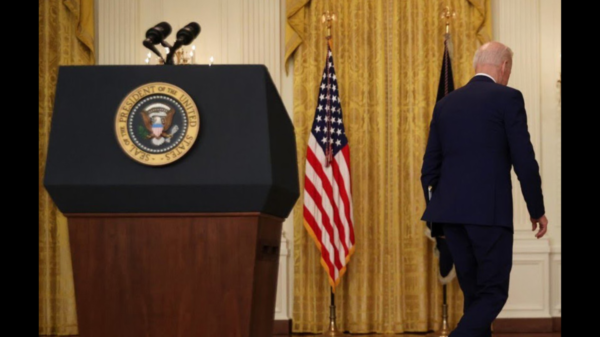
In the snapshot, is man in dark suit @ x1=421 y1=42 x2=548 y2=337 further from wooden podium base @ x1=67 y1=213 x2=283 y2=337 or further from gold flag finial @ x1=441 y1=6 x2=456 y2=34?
gold flag finial @ x1=441 y1=6 x2=456 y2=34

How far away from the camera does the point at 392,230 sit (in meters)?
8.22

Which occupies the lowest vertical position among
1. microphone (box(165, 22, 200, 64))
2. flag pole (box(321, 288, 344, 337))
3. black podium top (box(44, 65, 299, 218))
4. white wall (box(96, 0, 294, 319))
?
flag pole (box(321, 288, 344, 337))

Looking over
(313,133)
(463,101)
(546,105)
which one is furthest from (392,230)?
(463,101)

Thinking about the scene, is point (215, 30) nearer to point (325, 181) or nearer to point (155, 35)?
point (325, 181)

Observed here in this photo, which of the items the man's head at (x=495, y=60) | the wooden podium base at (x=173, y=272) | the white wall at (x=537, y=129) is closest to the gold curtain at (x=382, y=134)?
the white wall at (x=537, y=129)

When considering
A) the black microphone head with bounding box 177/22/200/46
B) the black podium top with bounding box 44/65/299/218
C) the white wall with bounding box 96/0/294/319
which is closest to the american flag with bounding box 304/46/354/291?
the white wall with bounding box 96/0/294/319

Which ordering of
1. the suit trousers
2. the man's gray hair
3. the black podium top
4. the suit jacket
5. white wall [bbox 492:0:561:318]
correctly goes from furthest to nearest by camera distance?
white wall [bbox 492:0:561:318]
the man's gray hair
the suit jacket
the suit trousers
the black podium top

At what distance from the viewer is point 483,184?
4.32 meters

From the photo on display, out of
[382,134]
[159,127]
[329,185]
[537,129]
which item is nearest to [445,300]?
[329,185]

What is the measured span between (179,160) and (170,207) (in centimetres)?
17

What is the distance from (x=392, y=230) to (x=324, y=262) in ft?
2.55

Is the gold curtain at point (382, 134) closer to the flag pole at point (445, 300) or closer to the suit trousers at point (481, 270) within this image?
the flag pole at point (445, 300)

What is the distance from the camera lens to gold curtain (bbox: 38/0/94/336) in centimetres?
820

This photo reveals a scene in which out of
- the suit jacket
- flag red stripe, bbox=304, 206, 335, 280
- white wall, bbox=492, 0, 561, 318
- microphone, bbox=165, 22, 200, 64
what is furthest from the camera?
white wall, bbox=492, 0, 561, 318
